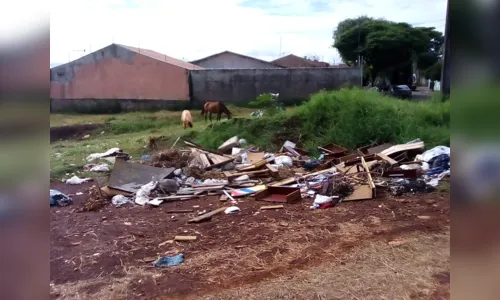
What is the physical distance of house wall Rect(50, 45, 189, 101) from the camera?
22.1 metres

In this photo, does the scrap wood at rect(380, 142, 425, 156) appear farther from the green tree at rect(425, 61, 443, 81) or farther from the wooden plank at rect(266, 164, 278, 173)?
the green tree at rect(425, 61, 443, 81)

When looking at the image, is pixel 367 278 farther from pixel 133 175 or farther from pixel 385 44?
pixel 385 44

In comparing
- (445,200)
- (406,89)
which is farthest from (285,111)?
(406,89)

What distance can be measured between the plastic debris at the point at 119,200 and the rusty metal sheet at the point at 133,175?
0.27m

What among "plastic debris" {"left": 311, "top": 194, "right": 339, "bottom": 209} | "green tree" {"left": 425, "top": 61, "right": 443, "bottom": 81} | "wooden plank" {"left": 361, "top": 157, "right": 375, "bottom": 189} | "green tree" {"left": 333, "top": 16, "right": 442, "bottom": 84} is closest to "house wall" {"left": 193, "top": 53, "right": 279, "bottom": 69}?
"green tree" {"left": 333, "top": 16, "right": 442, "bottom": 84}

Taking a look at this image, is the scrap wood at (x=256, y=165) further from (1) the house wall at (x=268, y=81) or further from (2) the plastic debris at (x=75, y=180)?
(1) the house wall at (x=268, y=81)

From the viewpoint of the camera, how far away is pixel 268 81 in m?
20.8

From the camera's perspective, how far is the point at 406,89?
913 inches

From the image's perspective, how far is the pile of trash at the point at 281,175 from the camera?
680 centimetres

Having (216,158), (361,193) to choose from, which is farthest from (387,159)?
(216,158)

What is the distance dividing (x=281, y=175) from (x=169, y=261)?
13.2ft

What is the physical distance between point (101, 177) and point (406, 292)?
21.2ft
